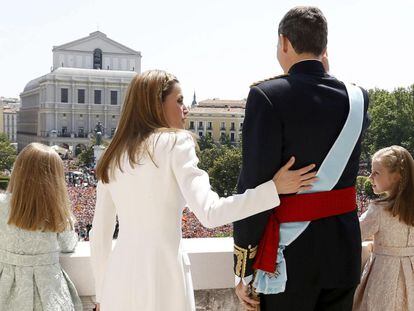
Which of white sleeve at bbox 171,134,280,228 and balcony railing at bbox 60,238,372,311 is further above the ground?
white sleeve at bbox 171,134,280,228

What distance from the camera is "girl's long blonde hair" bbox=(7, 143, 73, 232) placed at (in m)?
1.98

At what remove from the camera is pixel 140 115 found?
170 centimetres

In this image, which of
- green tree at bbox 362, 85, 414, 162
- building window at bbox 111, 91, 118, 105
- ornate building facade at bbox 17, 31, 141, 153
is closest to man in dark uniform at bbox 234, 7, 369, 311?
green tree at bbox 362, 85, 414, 162

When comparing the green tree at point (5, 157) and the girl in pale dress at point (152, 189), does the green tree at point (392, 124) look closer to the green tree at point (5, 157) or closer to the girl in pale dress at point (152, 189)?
the green tree at point (5, 157)

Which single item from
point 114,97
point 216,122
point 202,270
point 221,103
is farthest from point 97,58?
point 202,270

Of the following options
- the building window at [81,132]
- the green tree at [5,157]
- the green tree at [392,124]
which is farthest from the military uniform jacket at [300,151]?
the building window at [81,132]

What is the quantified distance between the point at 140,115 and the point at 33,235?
614mm

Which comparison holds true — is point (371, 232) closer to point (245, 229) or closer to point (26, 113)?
point (245, 229)

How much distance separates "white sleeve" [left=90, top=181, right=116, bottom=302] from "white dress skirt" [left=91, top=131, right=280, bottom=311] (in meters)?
0.08

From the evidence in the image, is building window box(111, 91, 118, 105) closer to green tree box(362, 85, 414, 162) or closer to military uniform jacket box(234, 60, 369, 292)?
green tree box(362, 85, 414, 162)

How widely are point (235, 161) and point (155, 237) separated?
24248 mm

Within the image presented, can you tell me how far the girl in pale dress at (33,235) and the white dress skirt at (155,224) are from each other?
32cm

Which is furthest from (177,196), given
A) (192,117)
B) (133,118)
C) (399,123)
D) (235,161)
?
(192,117)

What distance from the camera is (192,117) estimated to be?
190ft
